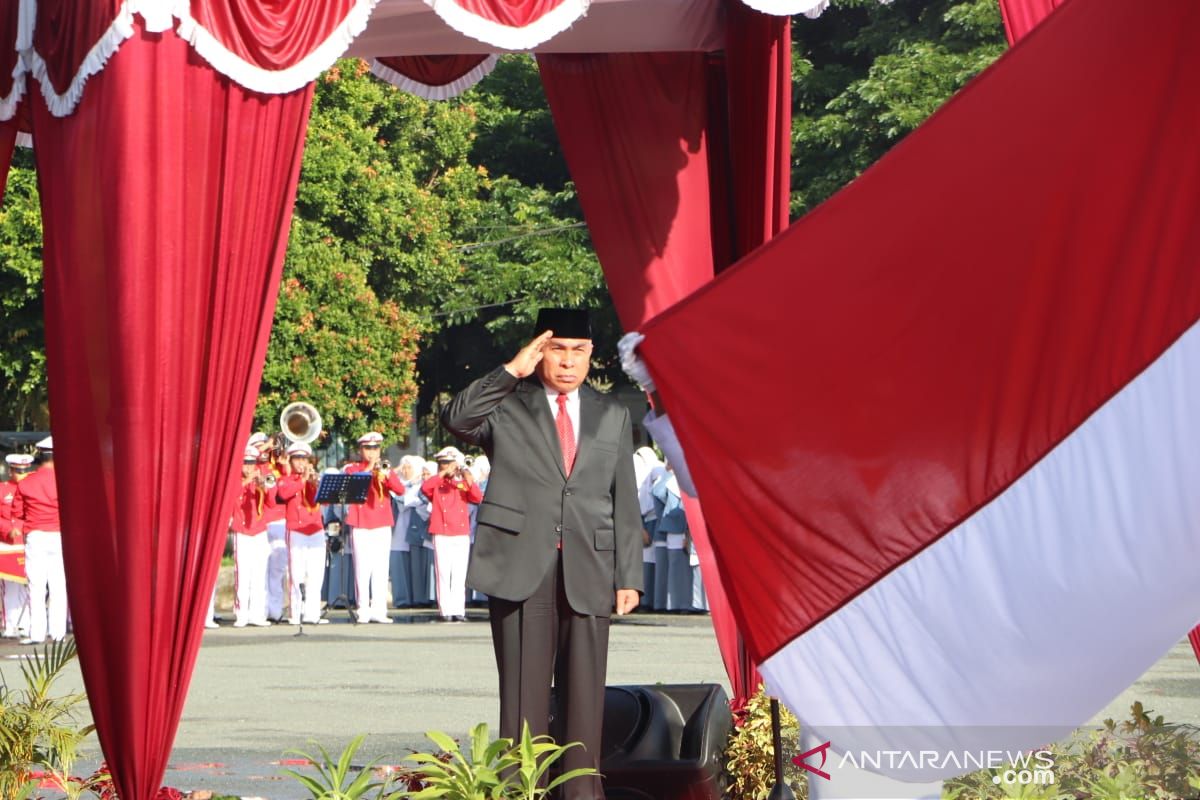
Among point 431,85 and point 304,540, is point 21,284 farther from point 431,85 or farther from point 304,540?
point 431,85

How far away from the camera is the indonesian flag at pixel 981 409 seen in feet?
17.4

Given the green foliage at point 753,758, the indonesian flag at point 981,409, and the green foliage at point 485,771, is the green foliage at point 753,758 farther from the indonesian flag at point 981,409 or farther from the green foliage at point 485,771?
the indonesian flag at point 981,409

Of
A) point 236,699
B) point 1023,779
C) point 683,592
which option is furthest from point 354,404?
point 1023,779

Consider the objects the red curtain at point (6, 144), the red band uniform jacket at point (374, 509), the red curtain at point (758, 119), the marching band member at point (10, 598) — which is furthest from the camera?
the red band uniform jacket at point (374, 509)

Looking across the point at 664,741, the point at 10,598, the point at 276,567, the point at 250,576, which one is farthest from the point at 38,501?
the point at 664,741

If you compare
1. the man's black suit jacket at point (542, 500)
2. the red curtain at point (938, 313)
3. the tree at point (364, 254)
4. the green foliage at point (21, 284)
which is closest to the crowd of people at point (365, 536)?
the green foliage at point (21, 284)

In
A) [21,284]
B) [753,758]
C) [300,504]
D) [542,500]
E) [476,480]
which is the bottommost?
[753,758]

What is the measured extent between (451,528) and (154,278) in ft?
50.7

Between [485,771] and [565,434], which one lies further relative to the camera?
[565,434]

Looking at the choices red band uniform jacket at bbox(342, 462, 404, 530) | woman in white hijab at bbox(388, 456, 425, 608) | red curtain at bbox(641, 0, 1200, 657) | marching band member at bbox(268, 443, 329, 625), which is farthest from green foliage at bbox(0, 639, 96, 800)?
woman in white hijab at bbox(388, 456, 425, 608)

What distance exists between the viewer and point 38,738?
777 centimetres

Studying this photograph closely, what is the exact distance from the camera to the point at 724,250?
908cm

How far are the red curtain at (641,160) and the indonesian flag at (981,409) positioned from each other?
3.14 metres

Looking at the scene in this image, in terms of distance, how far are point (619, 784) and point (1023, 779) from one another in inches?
66.5
